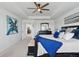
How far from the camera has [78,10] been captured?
5715mm

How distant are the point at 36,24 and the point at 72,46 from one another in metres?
9.30

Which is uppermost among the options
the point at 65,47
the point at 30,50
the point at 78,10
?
the point at 78,10

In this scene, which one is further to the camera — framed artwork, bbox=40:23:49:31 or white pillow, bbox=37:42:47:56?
framed artwork, bbox=40:23:49:31

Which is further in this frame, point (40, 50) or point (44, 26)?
point (44, 26)

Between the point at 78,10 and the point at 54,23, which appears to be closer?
the point at 78,10

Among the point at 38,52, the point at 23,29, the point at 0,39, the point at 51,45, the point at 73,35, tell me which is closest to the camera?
the point at 51,45

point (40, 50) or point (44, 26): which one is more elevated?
point (44, 26)

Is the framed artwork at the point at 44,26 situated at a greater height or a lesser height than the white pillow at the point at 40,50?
greater

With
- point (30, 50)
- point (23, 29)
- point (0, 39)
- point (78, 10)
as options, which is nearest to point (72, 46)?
point (30, 50)

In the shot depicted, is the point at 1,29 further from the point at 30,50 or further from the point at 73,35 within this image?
the point at 73,35

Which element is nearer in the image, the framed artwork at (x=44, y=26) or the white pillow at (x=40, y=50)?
the white pillow at (x=40, y=50)

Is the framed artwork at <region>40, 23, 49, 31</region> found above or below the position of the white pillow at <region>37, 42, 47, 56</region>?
above

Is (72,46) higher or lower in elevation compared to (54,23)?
lower

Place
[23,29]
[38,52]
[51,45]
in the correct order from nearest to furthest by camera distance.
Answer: [51,45] < [38,52] < [23,29]
